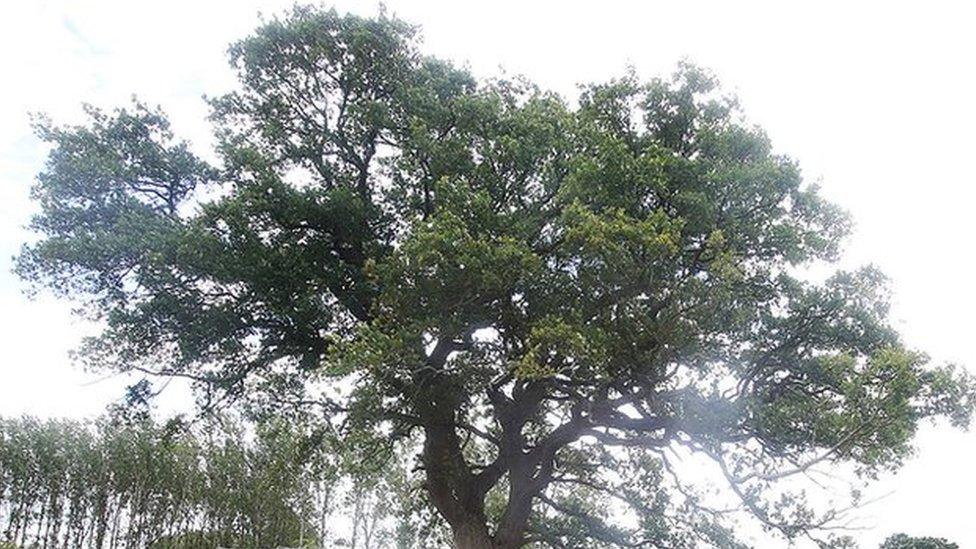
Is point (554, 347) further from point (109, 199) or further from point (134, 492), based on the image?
point (134, 492)

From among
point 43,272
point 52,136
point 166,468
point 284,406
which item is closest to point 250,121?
point 52,136

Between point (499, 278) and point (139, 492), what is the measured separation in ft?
66.1

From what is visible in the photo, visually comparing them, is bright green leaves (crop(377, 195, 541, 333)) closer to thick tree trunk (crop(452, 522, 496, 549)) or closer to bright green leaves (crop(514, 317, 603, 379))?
bright green leaves (crop(514, 317, 603, 379))

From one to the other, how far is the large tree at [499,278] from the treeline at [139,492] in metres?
11.8

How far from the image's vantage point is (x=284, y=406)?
1378cm

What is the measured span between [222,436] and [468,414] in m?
12.5

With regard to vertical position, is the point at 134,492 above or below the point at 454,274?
above

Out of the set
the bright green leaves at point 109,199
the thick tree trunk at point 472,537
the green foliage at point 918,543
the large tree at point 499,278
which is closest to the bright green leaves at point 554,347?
the large tree at point 499,278

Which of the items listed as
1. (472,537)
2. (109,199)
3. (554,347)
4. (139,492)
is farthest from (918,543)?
(139,492)

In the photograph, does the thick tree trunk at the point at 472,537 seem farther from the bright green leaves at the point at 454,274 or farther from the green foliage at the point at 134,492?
the green foliage at the point at 134,492

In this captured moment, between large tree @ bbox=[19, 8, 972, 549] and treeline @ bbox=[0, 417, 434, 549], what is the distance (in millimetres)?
11789

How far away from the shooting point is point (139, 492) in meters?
24.8

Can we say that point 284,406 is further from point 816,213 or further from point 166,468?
point 166,468

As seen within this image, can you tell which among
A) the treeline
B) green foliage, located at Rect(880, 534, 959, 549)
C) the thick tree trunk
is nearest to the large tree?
the thick tree trunk
